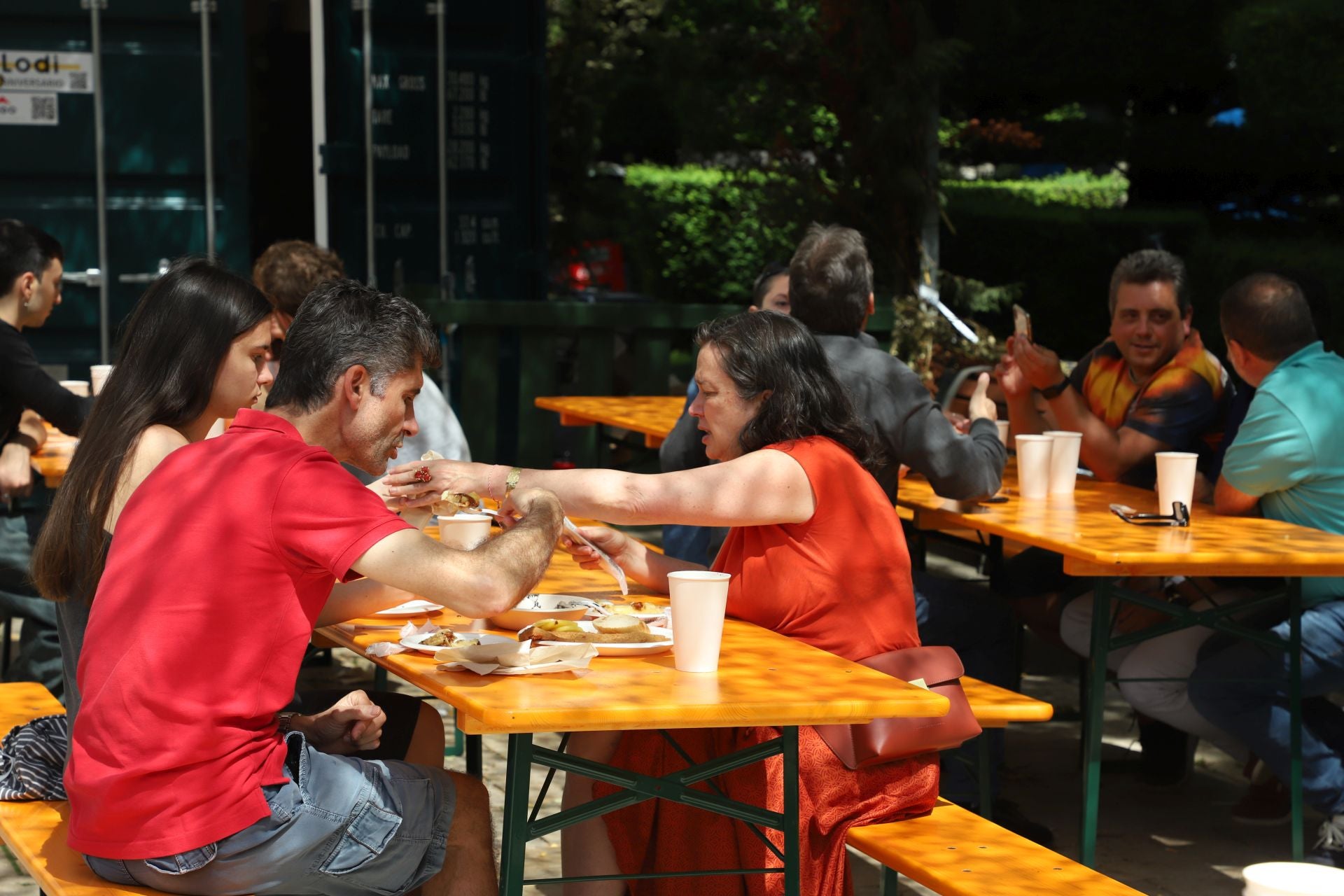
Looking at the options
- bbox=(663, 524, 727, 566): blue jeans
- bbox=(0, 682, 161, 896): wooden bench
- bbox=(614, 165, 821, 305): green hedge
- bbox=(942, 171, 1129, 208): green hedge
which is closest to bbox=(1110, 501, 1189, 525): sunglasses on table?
bbox=(663, 524, 727, 566): blue jeans

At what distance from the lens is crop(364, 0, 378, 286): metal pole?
8.38 metres

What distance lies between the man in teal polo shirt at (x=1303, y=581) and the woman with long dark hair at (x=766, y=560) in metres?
1.48

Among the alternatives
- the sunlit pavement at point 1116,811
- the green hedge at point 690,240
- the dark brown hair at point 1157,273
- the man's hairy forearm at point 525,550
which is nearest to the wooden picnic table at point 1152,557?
the sunlit pavement at point 1116,811

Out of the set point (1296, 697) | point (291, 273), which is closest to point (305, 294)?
point (291, 273)

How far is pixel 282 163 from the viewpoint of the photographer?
9.42 meters

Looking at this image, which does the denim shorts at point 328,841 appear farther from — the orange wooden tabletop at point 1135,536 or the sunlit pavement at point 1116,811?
the orange wooden tabletop at point 1135,536

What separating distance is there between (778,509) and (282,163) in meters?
6.80

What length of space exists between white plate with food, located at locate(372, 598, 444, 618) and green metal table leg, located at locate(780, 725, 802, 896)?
0.86 meters

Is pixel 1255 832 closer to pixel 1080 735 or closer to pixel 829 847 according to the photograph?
pixel 1080 735

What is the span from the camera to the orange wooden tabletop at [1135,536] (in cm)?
393

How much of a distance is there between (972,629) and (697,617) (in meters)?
2.17

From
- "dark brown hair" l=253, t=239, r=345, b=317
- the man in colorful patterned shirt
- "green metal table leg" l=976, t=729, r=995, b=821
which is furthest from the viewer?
the man in colorful patterned shirt

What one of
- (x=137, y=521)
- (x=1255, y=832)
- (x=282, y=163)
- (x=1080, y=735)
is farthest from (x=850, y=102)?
(x=137, y=521)

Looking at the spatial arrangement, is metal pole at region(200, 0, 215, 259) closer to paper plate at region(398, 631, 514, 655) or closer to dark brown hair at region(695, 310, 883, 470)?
dark brown hair at region(695, 310, 883, 470)
